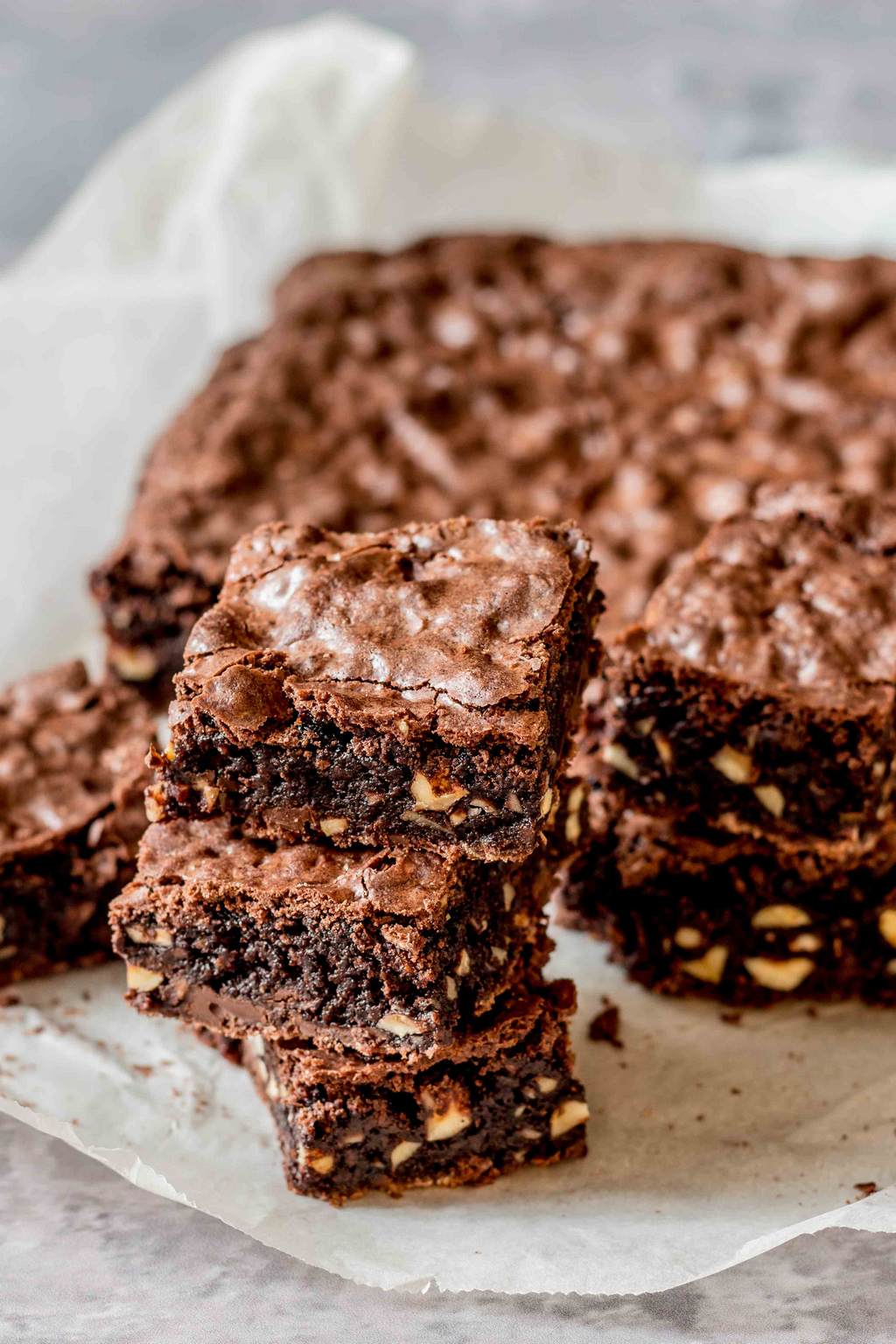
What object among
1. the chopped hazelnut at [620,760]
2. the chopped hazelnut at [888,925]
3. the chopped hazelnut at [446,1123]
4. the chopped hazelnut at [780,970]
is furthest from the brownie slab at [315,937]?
the chopped hazelnut at [888,925]

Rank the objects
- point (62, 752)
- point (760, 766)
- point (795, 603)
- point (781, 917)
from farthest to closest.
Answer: point (62, 752) < point (781, 917) < point (795, 603) < point (760, 766)

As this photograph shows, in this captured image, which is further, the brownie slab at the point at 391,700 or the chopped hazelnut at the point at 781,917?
the chopped hazelnut at the point at 781,917

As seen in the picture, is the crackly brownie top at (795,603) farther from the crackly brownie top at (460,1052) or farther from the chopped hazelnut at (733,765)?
the crackly brownie top at (460,1052)

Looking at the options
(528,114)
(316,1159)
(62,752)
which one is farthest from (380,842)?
(528,114)

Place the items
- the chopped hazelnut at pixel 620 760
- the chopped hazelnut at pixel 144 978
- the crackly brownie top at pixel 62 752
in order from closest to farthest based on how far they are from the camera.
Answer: the chopped hazelnut at pixel 144 978, the chopped hazelnut at pixel 620 760, the crackly brownie top at pixel 62 752

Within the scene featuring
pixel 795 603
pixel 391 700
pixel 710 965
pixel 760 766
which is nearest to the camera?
pixel 391 700

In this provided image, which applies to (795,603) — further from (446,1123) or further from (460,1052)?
(446,1123)

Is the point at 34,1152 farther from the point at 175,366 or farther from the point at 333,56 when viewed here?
the point at 333,56
